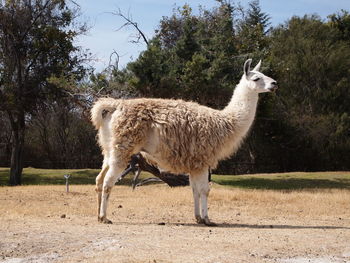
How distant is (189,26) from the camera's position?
27125 millimetres

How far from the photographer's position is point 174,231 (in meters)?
9.57

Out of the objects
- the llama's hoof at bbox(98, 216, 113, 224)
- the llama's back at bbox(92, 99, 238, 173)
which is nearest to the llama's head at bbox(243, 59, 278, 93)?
the llama's back at bbox(92, 99, 238, 173)

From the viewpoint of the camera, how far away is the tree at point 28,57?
26.7 meters

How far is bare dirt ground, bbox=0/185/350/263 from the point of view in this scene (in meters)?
7.49

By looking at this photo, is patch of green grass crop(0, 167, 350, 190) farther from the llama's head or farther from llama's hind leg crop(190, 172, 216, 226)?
the llama's head

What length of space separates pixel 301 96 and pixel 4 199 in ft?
91.1

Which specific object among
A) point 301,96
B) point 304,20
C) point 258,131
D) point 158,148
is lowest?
point 158,148

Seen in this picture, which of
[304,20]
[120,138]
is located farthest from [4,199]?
[304,20]

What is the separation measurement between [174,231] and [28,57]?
19788mm

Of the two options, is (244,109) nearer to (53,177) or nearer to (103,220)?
(103,220)

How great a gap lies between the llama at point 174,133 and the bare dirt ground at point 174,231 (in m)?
1.01

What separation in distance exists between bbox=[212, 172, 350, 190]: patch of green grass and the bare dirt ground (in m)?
9.77

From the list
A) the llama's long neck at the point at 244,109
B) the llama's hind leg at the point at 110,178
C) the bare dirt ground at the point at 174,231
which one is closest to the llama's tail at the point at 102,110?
the llama's hind leg at the point at 110,178

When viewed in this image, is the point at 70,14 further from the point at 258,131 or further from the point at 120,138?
the point at 120,138
